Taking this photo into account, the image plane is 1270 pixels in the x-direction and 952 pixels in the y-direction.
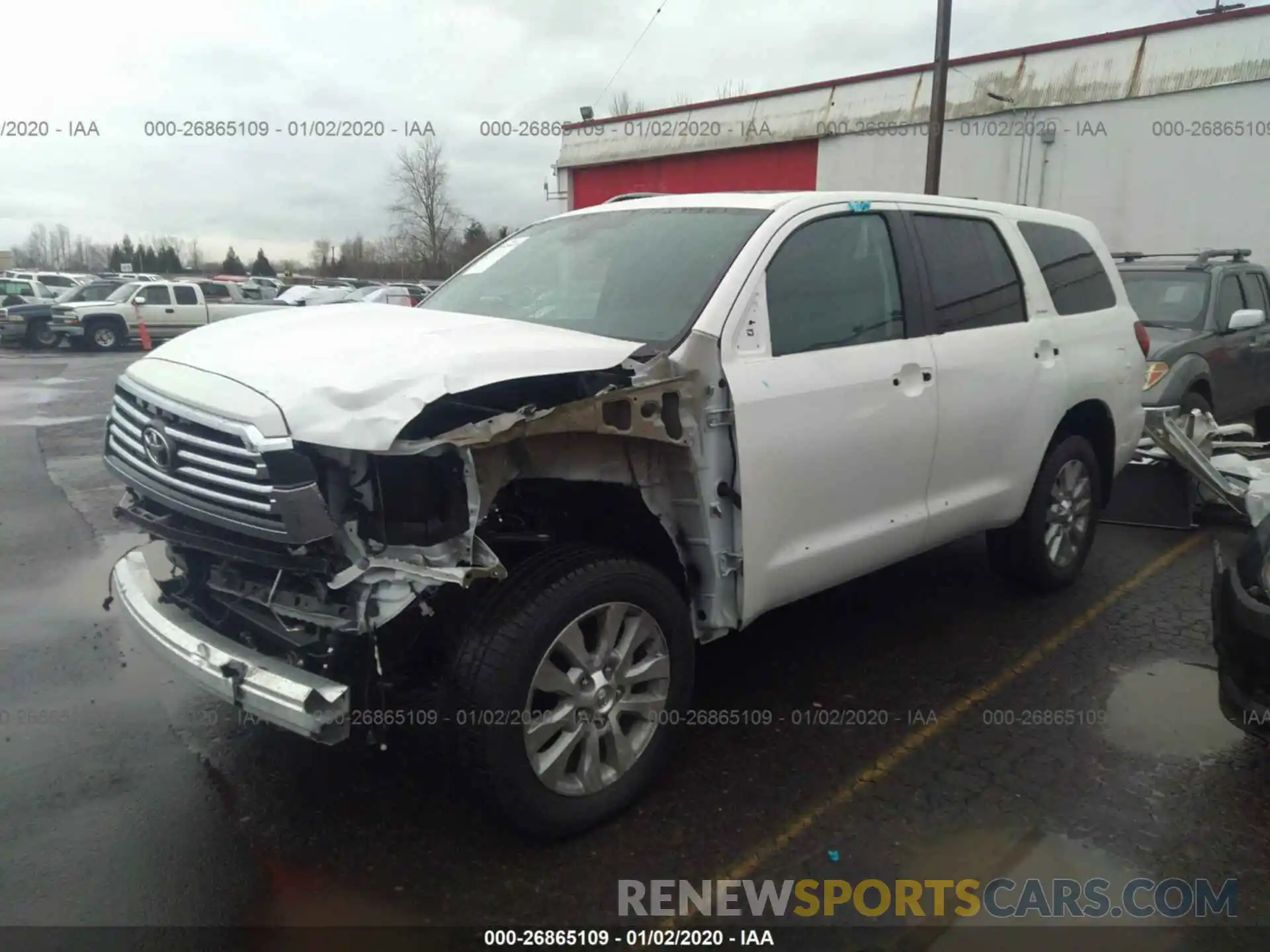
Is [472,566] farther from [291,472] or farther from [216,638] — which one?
[216,638]

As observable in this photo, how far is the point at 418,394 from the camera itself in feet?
8.10

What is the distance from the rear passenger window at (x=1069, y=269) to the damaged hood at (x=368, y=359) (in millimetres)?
2723

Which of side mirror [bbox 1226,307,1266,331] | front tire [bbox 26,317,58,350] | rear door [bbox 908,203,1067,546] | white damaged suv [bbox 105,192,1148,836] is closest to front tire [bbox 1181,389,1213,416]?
side mirror [bbox 1226,307,1266,331]

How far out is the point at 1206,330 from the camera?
316 inches

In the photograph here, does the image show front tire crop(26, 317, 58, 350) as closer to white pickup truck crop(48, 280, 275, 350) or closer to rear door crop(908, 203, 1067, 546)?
white pickup truck crop(48, 280, 275, 350)

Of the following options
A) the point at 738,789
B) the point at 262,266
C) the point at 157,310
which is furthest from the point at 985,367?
the point at 262,266

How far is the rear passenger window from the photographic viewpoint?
4.75 metres

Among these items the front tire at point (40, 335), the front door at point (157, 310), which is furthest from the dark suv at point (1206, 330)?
the front tire at point (40, 335)

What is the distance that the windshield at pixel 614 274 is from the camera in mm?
3326

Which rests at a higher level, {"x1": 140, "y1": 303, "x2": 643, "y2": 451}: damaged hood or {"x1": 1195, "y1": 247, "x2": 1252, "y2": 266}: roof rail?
{"x1": 1195, "y1": 247, "x2": 1252, "y2": 266}: roof rail

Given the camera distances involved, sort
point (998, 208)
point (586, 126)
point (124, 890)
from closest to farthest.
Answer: point (124, 890), point (998, 208), point (586, 126)

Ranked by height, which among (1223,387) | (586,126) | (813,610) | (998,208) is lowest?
(813,610)

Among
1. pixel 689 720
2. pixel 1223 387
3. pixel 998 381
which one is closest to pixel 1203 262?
pixel 1223 387

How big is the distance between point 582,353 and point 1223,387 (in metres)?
7.53
